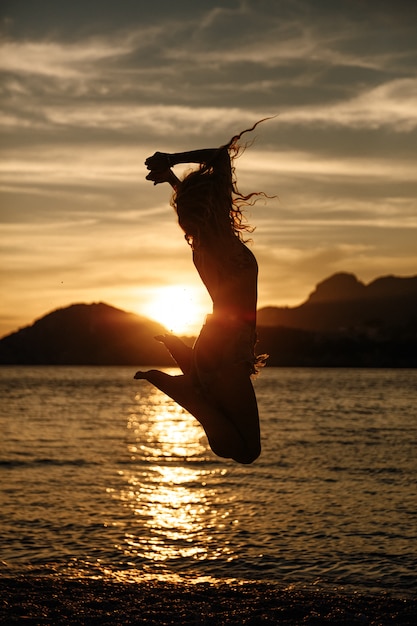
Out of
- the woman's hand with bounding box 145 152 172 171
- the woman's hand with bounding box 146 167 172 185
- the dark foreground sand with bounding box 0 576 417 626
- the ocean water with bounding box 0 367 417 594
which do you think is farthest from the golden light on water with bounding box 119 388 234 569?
the woman's hand with bounding box 145 152 172 171

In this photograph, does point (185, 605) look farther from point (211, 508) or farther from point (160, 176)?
point (211, 508)

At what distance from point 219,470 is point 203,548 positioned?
16635mm

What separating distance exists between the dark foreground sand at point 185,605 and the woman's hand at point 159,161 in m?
8.23

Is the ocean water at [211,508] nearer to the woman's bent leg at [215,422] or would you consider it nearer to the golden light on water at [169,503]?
the golden light on water at [169,503]

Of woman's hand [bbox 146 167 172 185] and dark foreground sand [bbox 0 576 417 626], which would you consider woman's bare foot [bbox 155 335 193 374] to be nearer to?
woman's hand [bbox 146 167 172 185]

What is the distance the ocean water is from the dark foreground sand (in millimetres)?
1042

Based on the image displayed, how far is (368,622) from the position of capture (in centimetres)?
1362

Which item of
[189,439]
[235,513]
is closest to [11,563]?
[235,513]

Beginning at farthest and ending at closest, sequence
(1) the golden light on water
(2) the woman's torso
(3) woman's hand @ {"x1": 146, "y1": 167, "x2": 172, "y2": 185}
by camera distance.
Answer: (1) the golden light on water → (3) woman's hand @ {"x1": 146, "y1": 167, "x2": 172, "y2": 185} → (2) the woman's torso

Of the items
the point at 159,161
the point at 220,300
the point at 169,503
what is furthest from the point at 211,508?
the point at 159,161

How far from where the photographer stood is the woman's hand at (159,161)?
8.07 meters

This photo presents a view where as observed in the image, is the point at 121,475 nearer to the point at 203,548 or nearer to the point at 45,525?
the point at 45,525

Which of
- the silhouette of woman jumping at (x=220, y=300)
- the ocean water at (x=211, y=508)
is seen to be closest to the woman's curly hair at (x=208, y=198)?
the silhouette of woman jumping at (x=220, y=300)

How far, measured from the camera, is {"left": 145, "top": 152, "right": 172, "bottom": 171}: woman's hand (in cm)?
807
